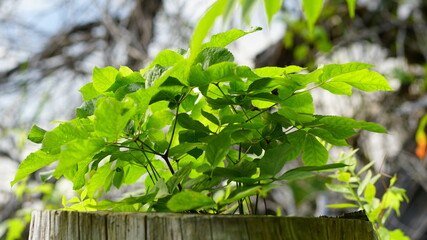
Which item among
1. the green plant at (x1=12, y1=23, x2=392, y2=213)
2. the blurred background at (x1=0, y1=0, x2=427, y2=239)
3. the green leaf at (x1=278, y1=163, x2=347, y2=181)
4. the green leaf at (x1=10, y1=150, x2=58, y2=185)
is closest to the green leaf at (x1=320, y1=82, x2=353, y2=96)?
the green plant at (x1=12, y1=23, x2=392, y2=213)

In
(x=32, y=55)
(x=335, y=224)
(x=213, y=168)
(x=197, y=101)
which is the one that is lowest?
(x=335, y=224)

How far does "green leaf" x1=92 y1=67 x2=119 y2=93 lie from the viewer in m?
0.65

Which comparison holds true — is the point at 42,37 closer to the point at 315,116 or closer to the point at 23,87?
the point at 23,87

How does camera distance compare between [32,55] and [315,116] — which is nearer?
[315,116]

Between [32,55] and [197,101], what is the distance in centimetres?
297

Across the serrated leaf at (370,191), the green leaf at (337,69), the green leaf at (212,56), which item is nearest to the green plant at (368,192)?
the serrated leaf at (370,191)

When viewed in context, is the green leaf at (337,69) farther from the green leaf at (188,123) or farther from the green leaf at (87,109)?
the green leaf at (87,109)

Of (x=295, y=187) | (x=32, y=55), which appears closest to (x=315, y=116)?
(x=295, y=187)

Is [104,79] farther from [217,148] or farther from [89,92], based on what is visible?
[217,148]

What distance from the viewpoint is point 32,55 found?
10.9 ft

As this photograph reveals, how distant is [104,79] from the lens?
0.66 m

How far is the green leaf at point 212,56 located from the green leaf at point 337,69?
0.14m

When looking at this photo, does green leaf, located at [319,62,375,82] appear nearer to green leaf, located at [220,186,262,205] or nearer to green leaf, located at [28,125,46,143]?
green leaf, located at [220,186,262,205]

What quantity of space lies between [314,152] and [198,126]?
0.20m
